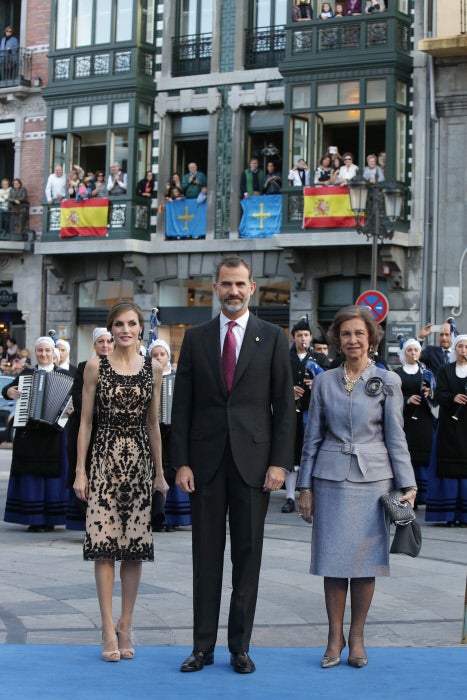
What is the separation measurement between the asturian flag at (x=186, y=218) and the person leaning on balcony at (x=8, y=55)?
6.64 metres

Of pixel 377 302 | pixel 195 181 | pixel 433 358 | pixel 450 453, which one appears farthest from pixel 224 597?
pixel 195 181

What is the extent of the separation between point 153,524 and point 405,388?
330 inches

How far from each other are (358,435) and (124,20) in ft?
90.3

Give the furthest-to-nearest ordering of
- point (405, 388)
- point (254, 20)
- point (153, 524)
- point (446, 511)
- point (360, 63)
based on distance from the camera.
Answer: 1. point (254, 20)
2. point (360, 63)
3. point (405, 388)
4. point (446, 511)
5. point (153, 524)

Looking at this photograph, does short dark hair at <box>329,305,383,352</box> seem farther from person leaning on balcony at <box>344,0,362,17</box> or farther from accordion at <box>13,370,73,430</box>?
person leaning on balcony at <box>344,0,362,17</box>

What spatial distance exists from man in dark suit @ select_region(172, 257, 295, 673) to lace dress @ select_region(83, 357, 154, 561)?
1.35 feet

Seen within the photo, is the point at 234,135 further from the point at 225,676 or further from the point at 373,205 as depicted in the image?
the point at 225,676

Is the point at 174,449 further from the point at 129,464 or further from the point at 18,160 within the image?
the point at 18,160

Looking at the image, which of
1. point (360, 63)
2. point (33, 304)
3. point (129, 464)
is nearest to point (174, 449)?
point (129, 464)

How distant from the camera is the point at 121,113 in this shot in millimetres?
33375

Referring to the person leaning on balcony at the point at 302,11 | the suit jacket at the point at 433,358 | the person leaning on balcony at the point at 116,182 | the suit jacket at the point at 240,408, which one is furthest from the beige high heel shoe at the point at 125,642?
the person leaning on balcony at the point at 116,182

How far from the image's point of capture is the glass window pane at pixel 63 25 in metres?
34.4

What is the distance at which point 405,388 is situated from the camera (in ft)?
52.2

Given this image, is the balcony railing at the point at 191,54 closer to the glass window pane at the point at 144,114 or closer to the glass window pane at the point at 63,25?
the glass window pane at the point at 144,114
